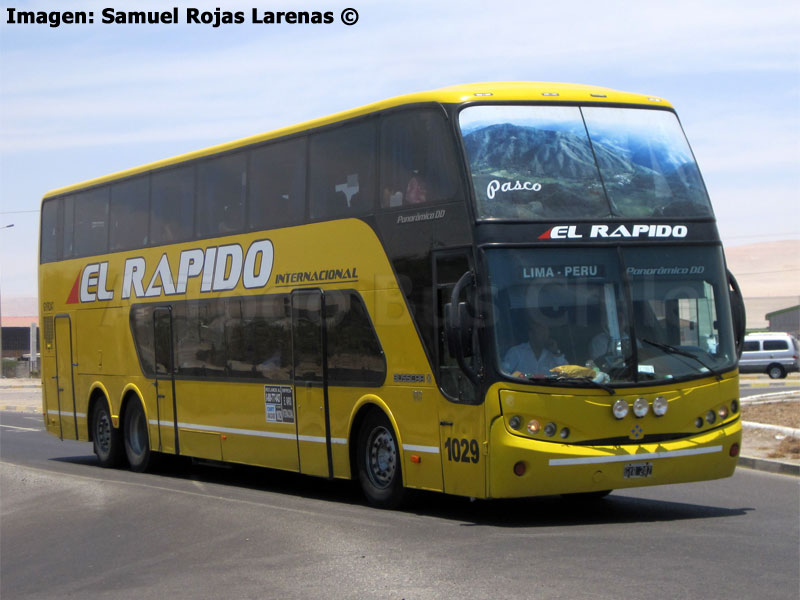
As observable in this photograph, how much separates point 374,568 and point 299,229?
596cm

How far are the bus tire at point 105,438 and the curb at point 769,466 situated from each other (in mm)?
9513

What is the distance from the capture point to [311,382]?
13.6 m

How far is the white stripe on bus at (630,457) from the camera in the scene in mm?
10648

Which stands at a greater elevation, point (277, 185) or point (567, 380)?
point (277, 185)

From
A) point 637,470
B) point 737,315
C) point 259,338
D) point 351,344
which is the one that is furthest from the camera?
point 259,338

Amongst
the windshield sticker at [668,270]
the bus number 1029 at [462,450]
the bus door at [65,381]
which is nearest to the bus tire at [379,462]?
the bus number 1029 at [462,450]

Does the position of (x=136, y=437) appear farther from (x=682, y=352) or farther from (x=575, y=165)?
(x=682, y=352)

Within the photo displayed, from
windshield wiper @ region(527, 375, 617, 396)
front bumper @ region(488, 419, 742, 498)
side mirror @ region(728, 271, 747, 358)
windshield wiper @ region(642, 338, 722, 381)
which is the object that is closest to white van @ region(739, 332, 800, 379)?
side mirror @ region(728, 271, 747, 358)

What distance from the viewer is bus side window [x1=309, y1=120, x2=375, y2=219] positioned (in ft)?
41.6

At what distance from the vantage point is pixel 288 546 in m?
9.76

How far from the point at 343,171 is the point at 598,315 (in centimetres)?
362

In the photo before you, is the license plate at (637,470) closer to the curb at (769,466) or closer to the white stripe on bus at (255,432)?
the white stripe on bus at (255,432)

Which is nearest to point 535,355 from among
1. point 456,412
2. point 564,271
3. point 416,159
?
point 564,271

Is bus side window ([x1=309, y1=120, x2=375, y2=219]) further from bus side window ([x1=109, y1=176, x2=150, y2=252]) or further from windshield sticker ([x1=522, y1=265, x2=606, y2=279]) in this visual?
bus side window ([x1=109, y1=176, x2=150, y2=252])
